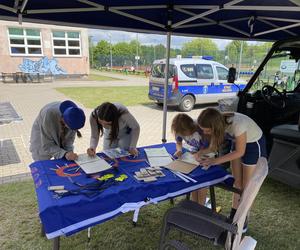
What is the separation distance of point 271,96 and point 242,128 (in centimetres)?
241

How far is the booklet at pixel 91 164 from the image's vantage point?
7.16 feet

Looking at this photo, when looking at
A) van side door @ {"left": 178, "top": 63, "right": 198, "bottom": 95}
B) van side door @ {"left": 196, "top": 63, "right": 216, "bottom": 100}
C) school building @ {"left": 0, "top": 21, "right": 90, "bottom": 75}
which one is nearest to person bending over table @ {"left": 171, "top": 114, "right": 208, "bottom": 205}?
van side door @ {"left": 178, "top": 63, "right": 198, "bottom": 95}

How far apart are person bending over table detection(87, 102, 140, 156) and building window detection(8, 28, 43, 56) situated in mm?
19300

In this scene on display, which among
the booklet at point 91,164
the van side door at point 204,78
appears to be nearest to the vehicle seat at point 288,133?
the booklet at point 91,164

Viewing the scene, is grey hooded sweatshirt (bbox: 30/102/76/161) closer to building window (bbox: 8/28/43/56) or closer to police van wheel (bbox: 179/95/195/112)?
police van wheel (bbox: 179/95/195/112)

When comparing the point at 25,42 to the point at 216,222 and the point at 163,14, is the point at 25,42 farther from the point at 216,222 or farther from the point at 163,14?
the point at 216,222

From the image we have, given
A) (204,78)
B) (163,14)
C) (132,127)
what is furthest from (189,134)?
(204,78)

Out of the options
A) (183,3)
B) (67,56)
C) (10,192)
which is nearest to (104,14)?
(183,3)

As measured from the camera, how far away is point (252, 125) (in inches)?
97.8

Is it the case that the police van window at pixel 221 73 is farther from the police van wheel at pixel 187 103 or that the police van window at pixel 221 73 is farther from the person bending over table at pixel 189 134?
the person bending over table at pixel 189 134

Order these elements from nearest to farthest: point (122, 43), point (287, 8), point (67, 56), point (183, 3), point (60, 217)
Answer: point (60, 217) → point (287, 8) → point (183, 3) → point (67, 56) → point (122, 43)

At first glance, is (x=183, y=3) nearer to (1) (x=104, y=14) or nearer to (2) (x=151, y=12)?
(2) (x=151, y=12)

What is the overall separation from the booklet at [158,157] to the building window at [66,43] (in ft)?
66.4

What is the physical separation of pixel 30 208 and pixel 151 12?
3027 millimetres
